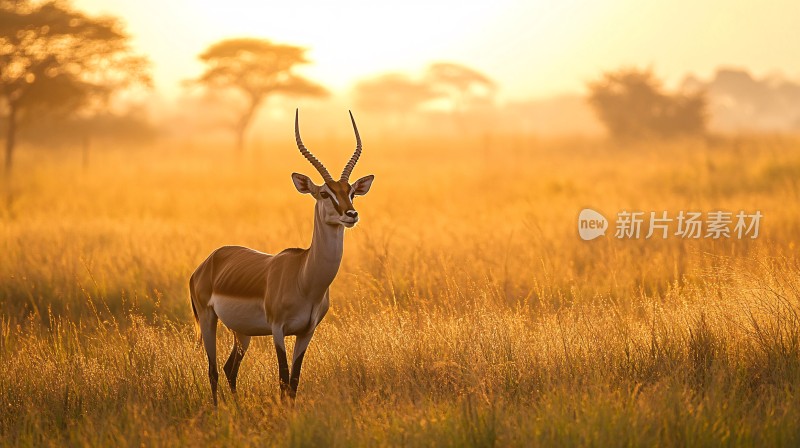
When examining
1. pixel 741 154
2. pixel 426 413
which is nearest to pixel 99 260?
pixel 426 413

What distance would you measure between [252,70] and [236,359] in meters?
28.0

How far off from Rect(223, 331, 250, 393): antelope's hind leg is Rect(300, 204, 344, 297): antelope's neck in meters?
0.91

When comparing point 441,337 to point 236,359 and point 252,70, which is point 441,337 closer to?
point 236,359

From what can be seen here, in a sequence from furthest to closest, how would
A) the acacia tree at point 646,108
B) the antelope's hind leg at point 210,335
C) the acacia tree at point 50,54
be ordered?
the acacia tree at point 646,108, the acacia tree at point 50,54, the antelope's hind leg at point 210,335

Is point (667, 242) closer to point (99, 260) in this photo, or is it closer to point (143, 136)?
point (99, 260)

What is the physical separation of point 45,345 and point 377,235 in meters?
4.85

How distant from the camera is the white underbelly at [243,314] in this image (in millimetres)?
5188

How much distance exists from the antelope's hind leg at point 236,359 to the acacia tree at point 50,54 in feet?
63.2

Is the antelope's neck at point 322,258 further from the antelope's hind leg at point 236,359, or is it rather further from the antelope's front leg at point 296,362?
the antelope's hind leg at point 236,359

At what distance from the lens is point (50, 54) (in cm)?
2350

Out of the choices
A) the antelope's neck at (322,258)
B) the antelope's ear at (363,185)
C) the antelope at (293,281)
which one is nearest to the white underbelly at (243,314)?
the antelope at (293,281)

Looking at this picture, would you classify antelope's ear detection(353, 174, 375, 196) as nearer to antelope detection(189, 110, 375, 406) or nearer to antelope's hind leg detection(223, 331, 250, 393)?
antelope detection(189, 110, 375, 406)

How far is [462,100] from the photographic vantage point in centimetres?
6169

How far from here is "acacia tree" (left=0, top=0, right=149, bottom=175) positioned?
2280 cm
